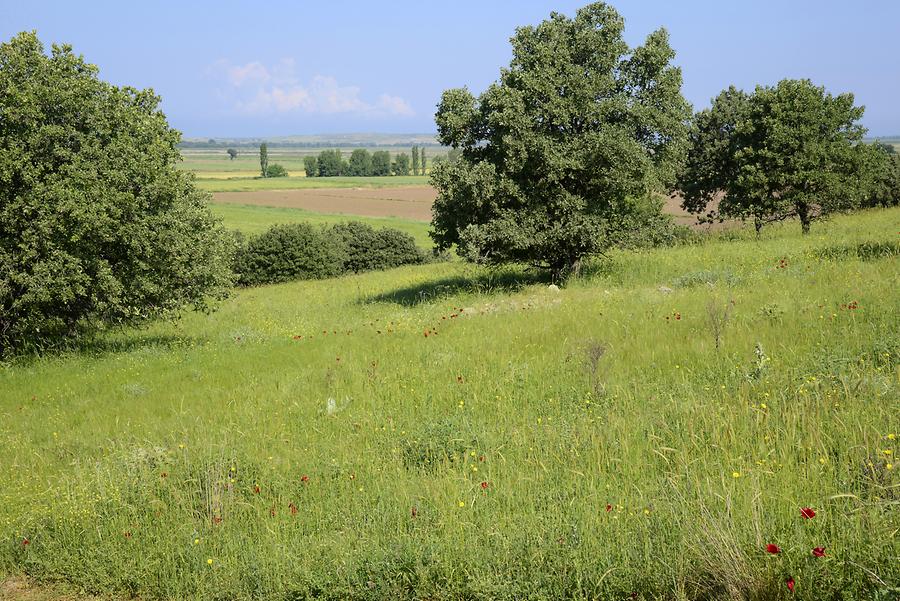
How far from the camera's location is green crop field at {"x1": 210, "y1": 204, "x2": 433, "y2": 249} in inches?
2824

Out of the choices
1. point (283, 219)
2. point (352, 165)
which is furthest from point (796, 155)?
point (352, 165)

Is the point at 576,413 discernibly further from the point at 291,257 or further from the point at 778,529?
the point at 291,257

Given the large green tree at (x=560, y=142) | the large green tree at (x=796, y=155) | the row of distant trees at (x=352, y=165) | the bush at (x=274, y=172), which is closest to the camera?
the large green tree at (x=560, y=142)

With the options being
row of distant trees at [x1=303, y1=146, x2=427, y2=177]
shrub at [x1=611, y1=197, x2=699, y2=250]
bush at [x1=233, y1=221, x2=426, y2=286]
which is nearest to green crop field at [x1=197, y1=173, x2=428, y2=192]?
row of distant trees at [x1=303, y1=146, x2=427, y2=177]

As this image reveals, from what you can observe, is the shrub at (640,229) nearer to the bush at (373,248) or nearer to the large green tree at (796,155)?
the large green tree at (796,155)

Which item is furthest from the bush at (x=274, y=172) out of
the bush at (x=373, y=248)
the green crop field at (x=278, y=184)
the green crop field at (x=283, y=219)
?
the bush at (x=373, y=248)

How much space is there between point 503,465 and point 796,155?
2595 cm

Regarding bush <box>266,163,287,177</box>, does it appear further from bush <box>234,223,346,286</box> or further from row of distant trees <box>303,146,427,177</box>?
bush <box>234,223,346,286</box>

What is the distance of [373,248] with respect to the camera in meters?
45.1

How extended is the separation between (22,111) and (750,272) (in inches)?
678

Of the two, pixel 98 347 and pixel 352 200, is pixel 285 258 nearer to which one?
pixel 98 347

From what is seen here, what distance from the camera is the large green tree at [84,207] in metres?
14.7

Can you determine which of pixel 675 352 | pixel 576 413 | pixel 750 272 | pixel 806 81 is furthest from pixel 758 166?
pixel 576 413

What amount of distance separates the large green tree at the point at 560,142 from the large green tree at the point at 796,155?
9234mm
